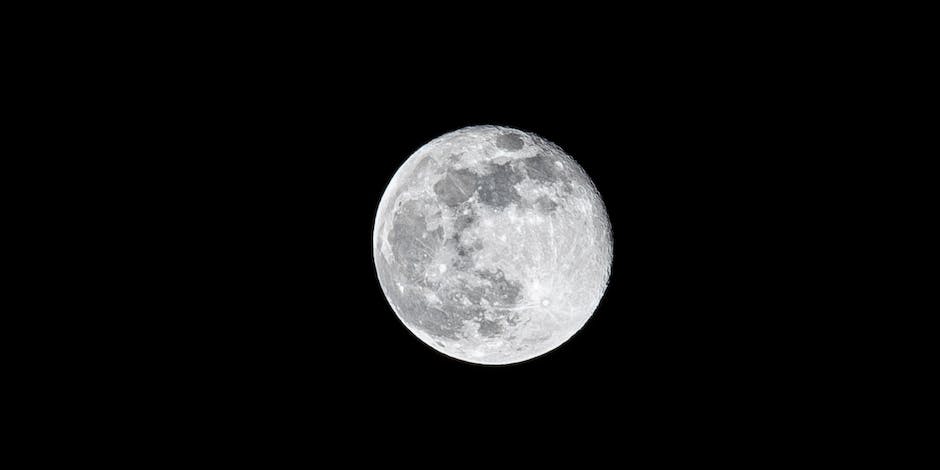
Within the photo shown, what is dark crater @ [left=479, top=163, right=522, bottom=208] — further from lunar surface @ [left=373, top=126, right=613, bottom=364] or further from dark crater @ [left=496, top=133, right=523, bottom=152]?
dark crater @ [left=496, top=133, right=523, bottom=152]

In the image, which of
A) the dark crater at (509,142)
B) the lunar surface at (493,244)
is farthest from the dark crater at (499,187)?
the dark crater at (509,142)

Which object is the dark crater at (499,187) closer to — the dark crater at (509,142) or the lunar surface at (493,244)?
the lunar surface at (493,244)

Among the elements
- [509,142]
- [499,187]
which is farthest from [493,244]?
[509,142]

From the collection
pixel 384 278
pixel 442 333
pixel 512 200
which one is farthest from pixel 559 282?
pixel 384 278

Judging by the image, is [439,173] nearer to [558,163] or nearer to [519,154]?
[519,154]

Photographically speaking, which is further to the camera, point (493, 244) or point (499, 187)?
point (499, 187)

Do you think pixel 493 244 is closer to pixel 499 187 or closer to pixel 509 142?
pixel 499 187

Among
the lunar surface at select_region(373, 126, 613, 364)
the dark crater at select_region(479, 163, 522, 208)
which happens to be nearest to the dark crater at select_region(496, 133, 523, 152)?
the lunar surface at select_region(373, 126, 613, 364)

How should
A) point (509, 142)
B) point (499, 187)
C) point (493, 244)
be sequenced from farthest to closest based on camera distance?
point (509, 142) < point (499, 187) < point (493, 244)

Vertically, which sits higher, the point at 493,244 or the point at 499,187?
the point at 499,187
